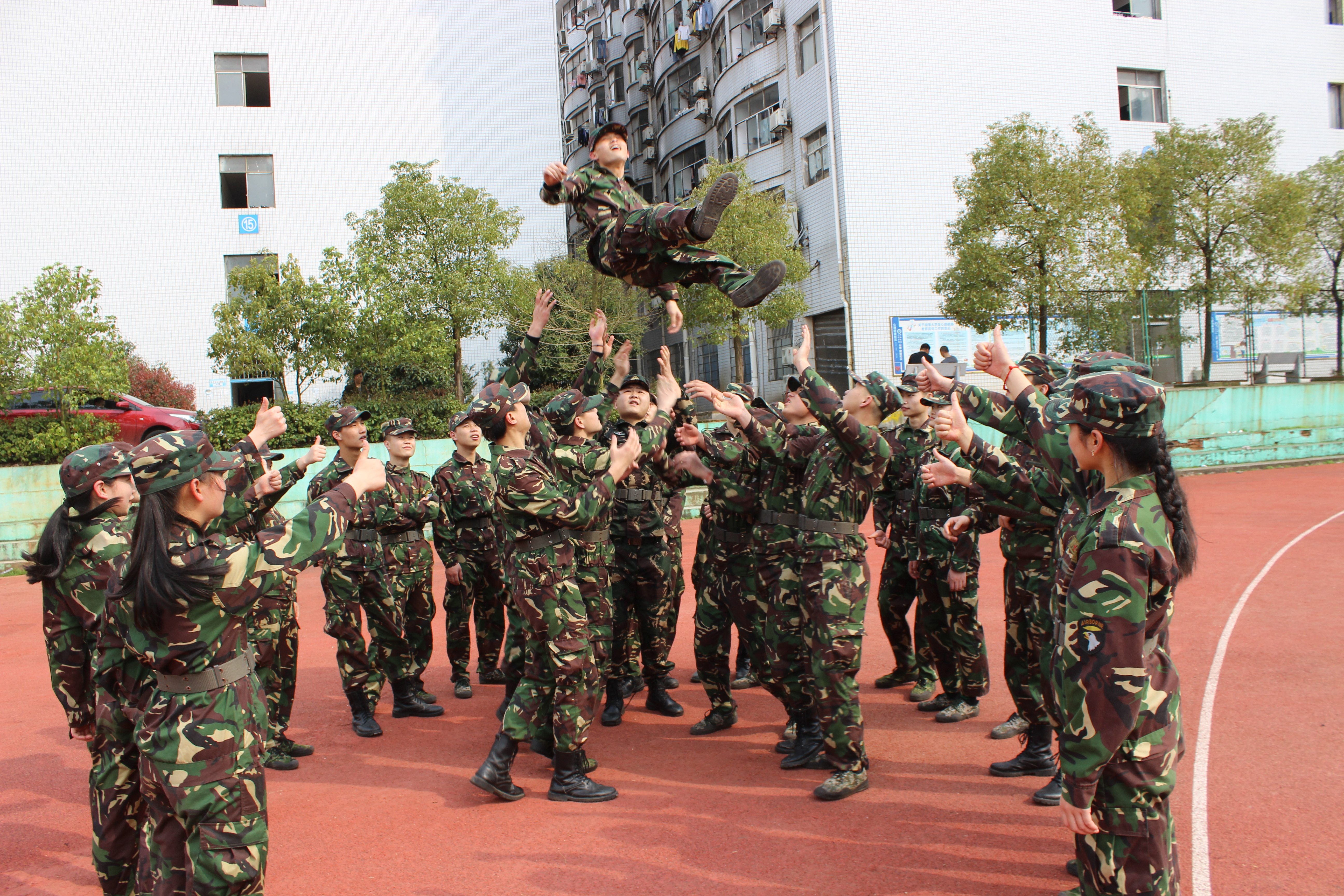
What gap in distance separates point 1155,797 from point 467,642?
5.92 meters

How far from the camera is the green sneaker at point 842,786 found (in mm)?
4934

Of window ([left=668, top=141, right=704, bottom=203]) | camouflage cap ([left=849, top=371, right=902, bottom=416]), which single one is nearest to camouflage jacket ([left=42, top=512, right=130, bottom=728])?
camouflage cap ([left=849, top=371, right=902, bottom=416])

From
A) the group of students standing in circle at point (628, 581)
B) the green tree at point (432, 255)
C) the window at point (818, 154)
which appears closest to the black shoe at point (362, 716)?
the group of students standing in circle at point (628, 581)

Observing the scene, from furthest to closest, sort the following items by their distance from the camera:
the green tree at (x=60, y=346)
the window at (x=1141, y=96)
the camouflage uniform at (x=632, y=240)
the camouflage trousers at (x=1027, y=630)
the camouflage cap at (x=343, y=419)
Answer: the window at (x=1141, y=96)
the green tree at (x=60, y=346)
the camouflage cap at (x=343, y=419)
the camouflage uniform at (x=632, y=240)
the camouflage trousers at (x=1027, y=630)

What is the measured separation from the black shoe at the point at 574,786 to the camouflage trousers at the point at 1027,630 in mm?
2434

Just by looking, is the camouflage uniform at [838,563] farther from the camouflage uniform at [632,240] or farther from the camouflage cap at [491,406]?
the camouflage cap at [491,406]

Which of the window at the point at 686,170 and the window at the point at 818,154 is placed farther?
the window at the point at 686,170

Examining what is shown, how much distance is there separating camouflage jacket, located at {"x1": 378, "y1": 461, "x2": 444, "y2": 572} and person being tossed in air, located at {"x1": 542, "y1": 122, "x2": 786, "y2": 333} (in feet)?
8.20

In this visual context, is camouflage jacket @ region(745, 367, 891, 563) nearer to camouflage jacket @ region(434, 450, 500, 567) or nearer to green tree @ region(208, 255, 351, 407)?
camouflage jacket @ region(434, 450, 500, 567)

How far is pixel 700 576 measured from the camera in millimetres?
6504

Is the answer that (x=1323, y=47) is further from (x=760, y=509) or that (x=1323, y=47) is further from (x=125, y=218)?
(x=125, y=218)

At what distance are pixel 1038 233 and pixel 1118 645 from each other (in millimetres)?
18351

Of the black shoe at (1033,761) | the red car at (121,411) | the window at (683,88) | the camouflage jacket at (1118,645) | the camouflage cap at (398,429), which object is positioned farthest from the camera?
the window at (683,88)

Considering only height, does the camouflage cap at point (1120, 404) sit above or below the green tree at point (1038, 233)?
below
